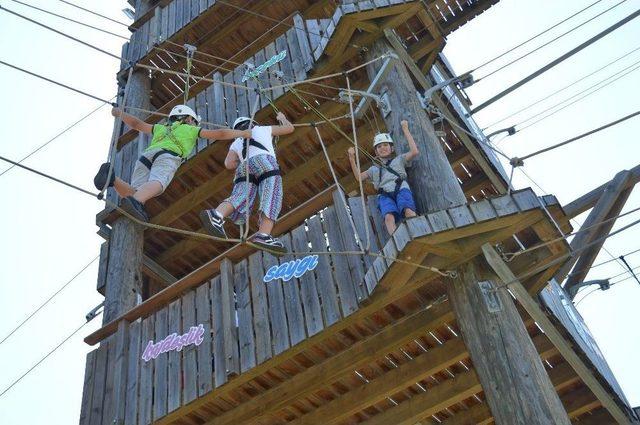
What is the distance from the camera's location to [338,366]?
7586 mm

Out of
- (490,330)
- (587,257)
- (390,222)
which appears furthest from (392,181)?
(587,257)

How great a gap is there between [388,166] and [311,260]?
1197 millimetres

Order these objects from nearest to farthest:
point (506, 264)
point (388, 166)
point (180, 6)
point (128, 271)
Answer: point (506, 264) < point (388, 166) < point (128, 271) < point (180, 6)

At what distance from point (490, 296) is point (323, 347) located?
197cm

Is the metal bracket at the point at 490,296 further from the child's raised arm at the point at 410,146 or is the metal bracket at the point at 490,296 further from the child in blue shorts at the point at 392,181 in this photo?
the child's raised arm at the point at 410,146

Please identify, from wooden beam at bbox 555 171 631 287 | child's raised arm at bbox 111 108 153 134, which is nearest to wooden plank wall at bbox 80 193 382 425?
child's raised arm at bbox 111 108 153 134

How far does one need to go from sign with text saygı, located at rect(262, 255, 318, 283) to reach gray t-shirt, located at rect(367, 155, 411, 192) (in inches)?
38.4

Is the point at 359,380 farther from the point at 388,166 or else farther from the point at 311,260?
the point at 388,166

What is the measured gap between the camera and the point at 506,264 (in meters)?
6.62

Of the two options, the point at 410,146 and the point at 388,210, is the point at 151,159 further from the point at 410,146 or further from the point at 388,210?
the point at 410,146

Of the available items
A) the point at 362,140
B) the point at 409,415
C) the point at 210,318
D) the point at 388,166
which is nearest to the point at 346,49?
the point at 362,140

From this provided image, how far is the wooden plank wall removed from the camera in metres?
7.15

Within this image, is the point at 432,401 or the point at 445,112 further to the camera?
the point at 445,112

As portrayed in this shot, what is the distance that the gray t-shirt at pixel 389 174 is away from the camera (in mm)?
7103
